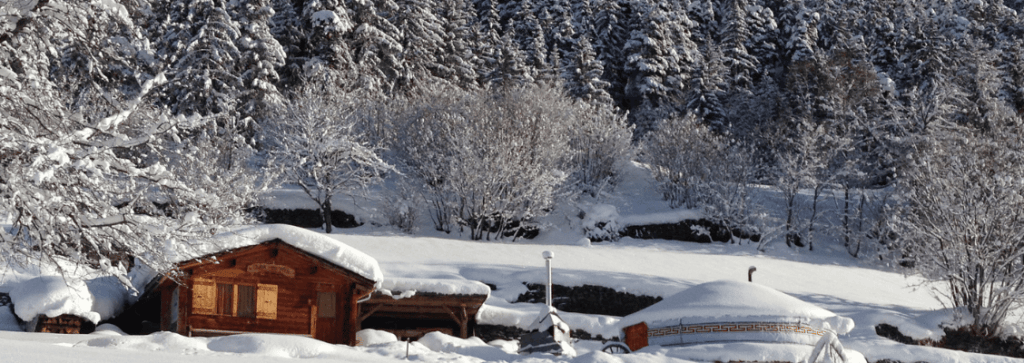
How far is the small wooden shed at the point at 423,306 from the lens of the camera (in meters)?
21.4

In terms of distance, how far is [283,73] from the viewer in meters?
44.6

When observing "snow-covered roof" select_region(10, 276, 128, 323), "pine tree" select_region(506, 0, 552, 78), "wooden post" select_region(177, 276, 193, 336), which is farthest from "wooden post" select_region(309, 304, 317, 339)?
"pine tree" select_region(506, 0, 552, 78)

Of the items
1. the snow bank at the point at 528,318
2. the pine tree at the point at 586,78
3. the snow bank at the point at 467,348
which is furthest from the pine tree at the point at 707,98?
the snow bank at the point at 467,348

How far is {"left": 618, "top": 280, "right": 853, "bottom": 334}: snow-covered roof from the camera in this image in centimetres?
2036

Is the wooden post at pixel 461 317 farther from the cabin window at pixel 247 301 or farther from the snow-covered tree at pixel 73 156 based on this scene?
the snow-covered tree at pixel 73 156

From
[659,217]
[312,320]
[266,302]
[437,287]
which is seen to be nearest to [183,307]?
[266,302]

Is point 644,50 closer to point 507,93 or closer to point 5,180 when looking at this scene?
point 507,93

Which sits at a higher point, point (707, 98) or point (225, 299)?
point (707, 98)

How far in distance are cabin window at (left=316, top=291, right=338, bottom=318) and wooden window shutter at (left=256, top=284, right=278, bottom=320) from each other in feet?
3.23

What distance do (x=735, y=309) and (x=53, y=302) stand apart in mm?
15989

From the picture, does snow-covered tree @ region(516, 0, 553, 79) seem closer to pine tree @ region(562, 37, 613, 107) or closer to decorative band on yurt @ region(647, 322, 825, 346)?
pine tree @ region(562, 37, 613, 107)

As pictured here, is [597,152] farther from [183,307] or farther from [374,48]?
[183,307]

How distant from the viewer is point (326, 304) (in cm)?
2036

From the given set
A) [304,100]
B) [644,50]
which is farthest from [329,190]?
[644,50]
